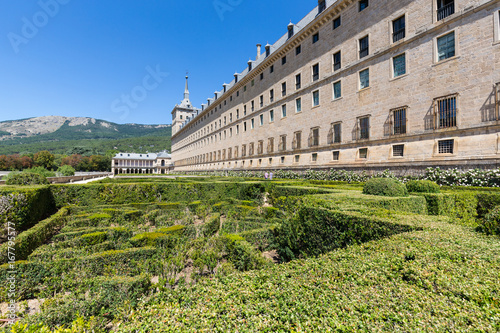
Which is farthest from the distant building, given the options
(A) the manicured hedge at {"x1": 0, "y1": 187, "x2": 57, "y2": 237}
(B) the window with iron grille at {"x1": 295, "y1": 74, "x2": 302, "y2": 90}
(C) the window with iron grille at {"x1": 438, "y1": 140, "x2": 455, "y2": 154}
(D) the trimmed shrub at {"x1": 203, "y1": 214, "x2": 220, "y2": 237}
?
(C) the window with iron grille at {"x1": 438, "y1": 140, "x2": 455, "y2": 154}

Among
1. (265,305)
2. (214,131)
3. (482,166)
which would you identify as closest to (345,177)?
(482,166)

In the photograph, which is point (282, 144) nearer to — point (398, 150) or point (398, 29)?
point (398, 150)

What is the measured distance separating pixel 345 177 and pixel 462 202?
460 inches

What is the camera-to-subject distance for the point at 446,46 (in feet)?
49.8

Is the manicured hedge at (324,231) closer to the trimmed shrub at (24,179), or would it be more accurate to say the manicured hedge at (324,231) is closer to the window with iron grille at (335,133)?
the trimmed shrub at (24,179)

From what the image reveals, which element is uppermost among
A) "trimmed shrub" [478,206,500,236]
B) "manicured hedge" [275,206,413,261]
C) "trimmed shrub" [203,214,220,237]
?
"trimmed shrub" [478,206,500,236]

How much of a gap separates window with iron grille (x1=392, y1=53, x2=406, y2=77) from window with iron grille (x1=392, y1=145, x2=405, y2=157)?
5.94 meters

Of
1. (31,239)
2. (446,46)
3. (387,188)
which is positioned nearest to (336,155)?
(446,46)

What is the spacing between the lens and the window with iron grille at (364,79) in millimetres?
20125

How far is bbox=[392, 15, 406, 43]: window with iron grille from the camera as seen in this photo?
17594mm

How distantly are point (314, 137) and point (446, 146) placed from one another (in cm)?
1226

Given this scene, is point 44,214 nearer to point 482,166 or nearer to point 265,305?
point 265,305

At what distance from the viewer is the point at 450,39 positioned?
15.0m

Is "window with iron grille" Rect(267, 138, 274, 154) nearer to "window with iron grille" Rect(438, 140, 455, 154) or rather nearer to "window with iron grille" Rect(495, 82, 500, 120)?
"window with iron grille" Rect(438, 140, 455, 154)
